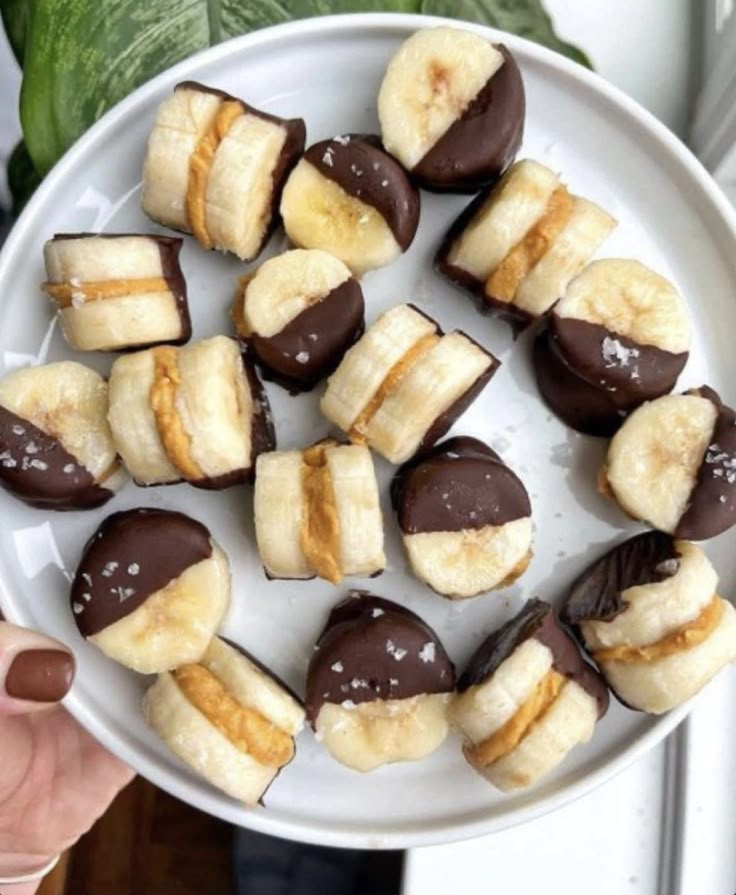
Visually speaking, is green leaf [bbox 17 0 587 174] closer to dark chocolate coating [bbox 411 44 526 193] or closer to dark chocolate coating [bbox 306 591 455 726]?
dark chocolate coating [bbox 411 44 526 193]

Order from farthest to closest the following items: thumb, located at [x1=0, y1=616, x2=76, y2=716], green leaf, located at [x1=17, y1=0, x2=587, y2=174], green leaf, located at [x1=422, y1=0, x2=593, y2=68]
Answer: green leaf, located at [x1=422, y1=0, x2=593, y2=68]
green leaf, located at [x1=17, y1=0, x2=587, y2=174]
thumb, located at [x1=0, y1=616, x2=76, y2=716]

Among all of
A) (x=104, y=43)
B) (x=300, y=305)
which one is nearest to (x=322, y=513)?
(x=300, y=305)

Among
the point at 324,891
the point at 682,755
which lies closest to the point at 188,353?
the point at 682,755

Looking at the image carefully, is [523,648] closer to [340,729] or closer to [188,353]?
[340,729]

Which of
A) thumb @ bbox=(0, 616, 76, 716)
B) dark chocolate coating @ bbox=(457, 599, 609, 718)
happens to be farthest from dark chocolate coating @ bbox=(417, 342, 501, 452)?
thumb @ bbox=(0, 616, 76, 716)

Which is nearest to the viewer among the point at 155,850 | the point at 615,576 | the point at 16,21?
the point at 615,576

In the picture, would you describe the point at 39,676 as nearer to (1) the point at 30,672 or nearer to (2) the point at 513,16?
(1) the point at 30,672
